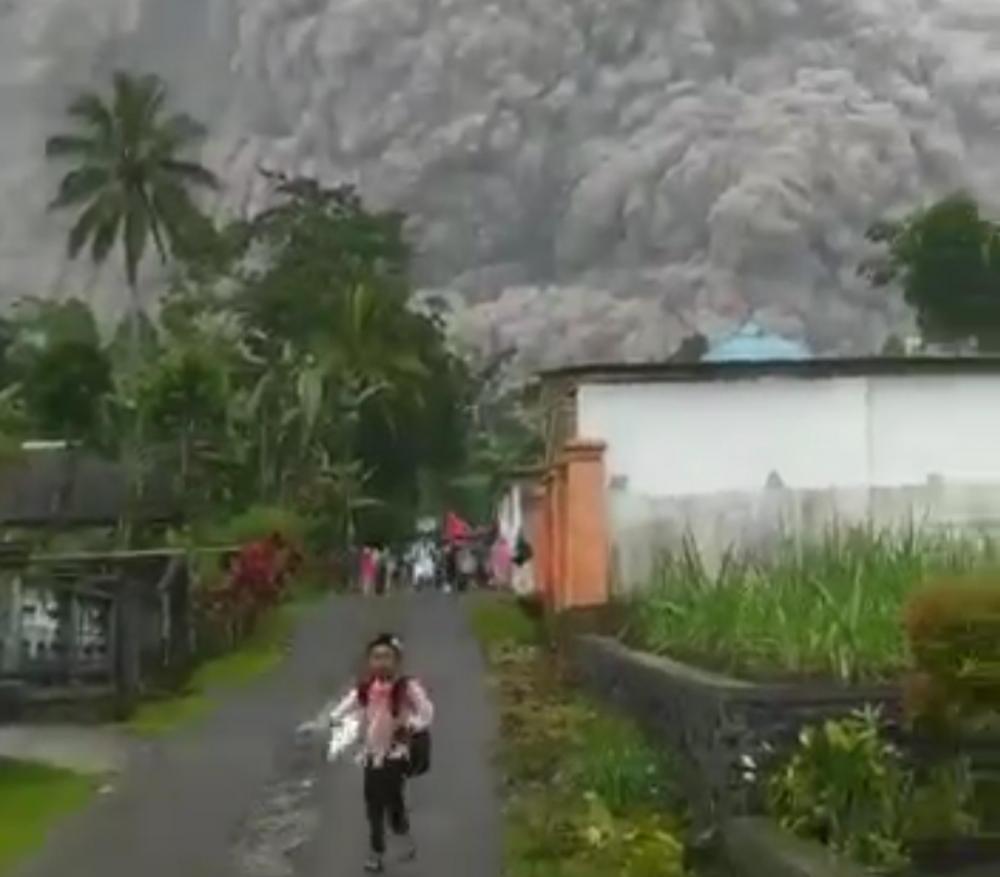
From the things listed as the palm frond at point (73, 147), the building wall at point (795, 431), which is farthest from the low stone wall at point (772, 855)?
the palm frond at point (73, 147)

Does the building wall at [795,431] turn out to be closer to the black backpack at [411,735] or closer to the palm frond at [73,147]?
the black backpack at [411,735]

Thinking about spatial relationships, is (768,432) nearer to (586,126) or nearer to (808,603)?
(808,603)

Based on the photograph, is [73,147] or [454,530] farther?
[73,147]

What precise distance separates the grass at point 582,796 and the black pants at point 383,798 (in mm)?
627

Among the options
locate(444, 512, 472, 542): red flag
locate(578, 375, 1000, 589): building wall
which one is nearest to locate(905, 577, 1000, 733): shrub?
locate(578, 375, 1000, 589): building wall

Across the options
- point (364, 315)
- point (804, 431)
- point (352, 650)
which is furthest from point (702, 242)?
point (804, 431)

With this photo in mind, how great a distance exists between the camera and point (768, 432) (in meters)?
23.5

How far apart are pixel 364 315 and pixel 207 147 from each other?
57624mm

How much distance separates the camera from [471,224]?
119 metres

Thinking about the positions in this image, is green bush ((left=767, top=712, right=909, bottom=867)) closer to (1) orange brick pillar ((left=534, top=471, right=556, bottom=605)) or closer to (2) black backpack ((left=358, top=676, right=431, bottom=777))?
(2) black backpack ((left=358, top=676, right=431, bottom=777))

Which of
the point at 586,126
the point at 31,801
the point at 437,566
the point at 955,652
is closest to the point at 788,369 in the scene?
the point at 31,801

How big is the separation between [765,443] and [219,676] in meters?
7.91

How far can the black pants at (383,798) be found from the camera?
509 inches

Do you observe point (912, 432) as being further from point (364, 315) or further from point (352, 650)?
point (364, 315)
